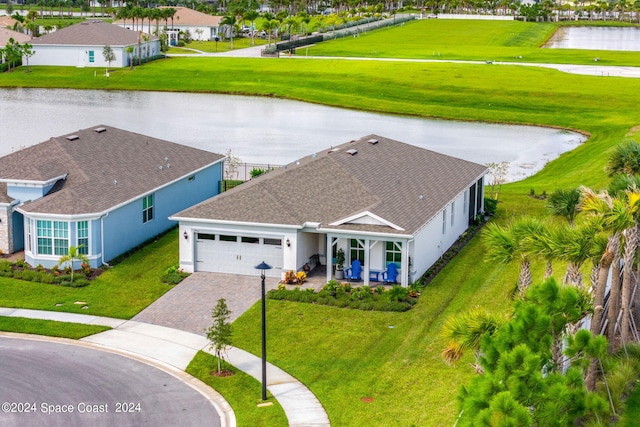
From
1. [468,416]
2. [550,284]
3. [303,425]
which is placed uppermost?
[550,284]

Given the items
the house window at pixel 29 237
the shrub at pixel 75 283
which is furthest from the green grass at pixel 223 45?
the shrub at pixel 75 283

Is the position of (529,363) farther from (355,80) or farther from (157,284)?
(355,80)

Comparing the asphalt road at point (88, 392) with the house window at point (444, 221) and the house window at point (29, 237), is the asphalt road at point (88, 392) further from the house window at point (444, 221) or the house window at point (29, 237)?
the house window at point (444, 221)

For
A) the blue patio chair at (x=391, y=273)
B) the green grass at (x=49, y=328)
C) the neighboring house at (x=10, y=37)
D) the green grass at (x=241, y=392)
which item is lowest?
the green grass at (x=241, y=392)

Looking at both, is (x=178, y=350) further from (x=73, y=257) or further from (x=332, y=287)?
(x=73, y=257)

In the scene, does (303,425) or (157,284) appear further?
(157,284)

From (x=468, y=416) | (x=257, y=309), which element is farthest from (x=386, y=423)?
(x=257, y=309)

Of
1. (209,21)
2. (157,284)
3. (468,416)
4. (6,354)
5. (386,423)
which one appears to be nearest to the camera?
(468,416)
